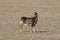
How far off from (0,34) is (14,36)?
33.0 inches

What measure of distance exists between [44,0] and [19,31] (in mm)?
22106

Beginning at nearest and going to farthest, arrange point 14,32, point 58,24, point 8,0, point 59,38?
point 59,38
point 14,32
point 58,24
point 8,0

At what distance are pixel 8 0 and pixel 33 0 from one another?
305cm

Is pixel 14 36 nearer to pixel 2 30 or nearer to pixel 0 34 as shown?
pixel 0 34

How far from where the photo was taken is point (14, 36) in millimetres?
16203

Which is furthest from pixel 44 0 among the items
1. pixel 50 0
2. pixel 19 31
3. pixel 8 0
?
pixel 19 31

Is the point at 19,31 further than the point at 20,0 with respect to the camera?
No

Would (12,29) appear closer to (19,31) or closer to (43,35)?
(19,31)

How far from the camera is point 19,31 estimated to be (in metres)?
18.1

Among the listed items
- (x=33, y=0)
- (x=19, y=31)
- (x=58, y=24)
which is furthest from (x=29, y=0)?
(x=19, y=31)

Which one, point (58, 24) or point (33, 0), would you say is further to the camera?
point (33, 0)

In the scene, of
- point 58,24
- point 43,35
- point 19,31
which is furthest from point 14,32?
point 58,24

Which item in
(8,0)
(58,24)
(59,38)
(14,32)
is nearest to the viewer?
(59,38)

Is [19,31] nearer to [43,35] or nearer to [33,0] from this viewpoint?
[43,35]
